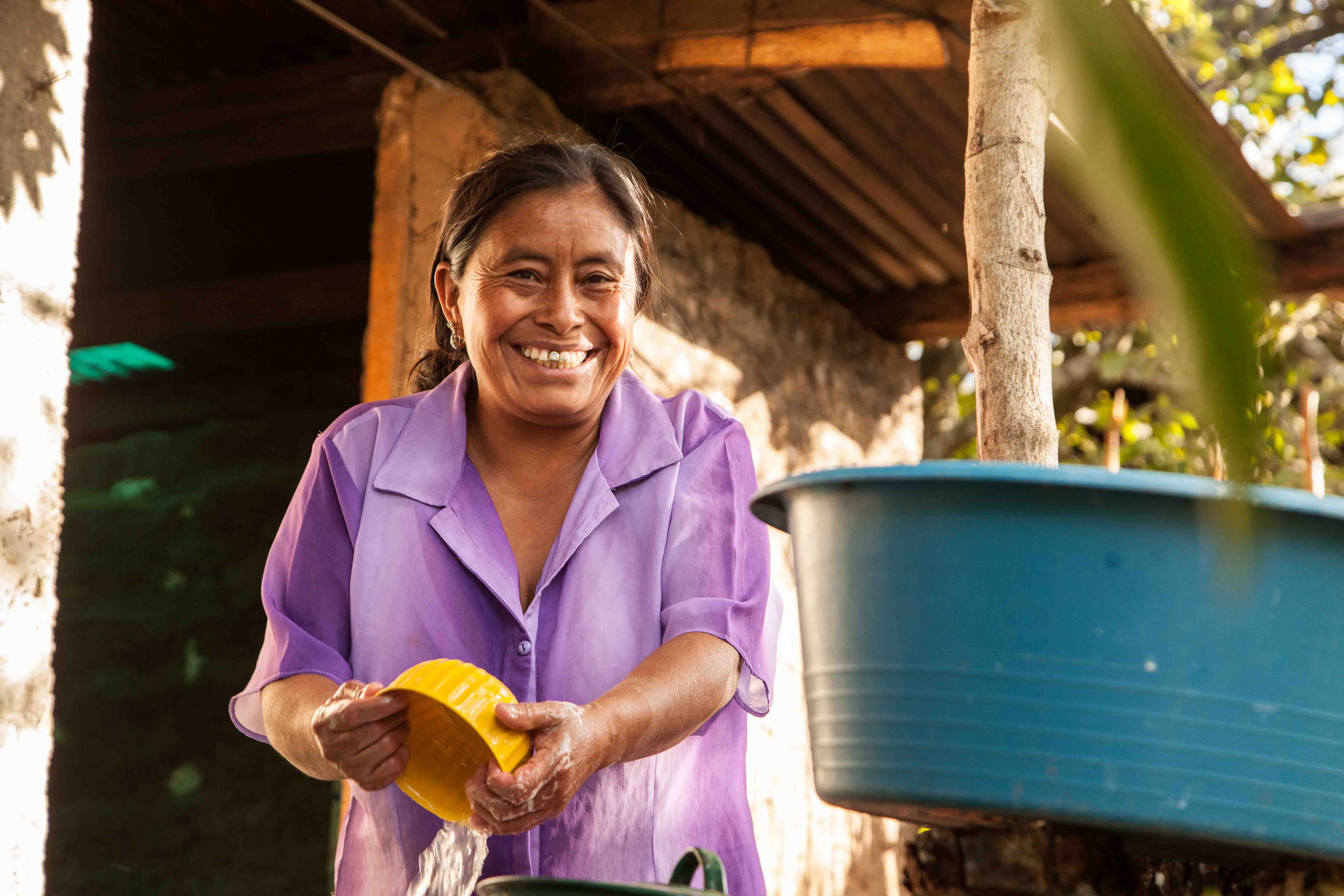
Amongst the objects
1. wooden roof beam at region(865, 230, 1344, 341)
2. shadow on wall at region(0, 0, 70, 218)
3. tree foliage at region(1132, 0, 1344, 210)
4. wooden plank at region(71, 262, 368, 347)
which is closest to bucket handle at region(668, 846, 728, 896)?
shadow on wall at region(0, 0, 70, 218)

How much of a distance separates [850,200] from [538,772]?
3546 millimetres

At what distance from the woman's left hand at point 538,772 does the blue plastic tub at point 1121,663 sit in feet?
1.23

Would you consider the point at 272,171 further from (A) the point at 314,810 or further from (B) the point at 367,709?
(B) the point at 367,709

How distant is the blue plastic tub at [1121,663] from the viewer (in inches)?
33.0

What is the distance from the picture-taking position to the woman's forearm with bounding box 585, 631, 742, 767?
133cm

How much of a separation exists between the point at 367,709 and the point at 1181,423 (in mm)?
1015

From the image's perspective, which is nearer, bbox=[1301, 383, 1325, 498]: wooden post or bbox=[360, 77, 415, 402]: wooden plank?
bbox=[1301, 383, 1325, 498]: wooden post

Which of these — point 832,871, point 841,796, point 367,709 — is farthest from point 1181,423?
point 832,871

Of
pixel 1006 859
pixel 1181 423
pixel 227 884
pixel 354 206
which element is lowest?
pixel 227 884

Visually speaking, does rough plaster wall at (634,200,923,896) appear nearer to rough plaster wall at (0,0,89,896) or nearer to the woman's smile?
rough plaster wall at (0,0,89,896)

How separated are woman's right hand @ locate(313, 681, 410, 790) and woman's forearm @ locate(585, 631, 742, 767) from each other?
181 millimetres

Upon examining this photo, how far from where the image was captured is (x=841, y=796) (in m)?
0.98

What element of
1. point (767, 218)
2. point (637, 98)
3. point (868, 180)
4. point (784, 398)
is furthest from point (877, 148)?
point (784, 398)

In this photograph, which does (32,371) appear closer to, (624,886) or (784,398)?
(624,886)
